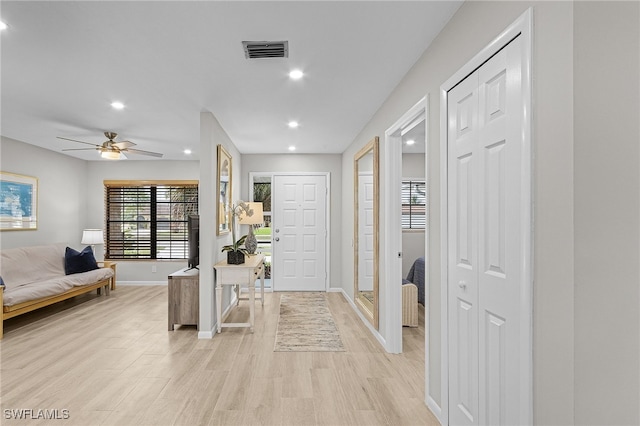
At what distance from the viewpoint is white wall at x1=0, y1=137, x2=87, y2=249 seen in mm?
4918

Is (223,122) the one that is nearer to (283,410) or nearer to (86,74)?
(86,74)

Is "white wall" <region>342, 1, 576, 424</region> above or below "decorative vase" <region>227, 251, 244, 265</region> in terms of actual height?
above

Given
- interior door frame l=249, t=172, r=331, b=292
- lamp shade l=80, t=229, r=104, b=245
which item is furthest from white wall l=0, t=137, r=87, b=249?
interior door frame l=249, t=172, r=331, b=292

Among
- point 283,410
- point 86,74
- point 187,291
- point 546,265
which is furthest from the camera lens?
point 187,291

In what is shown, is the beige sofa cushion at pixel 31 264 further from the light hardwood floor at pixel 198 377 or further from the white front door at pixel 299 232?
the white front door at pixel 299 232

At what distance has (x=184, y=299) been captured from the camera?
400 centimetres

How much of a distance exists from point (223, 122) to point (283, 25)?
230 cm

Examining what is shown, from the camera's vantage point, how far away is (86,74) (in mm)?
2709

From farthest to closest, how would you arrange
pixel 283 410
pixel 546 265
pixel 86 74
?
pixel 86 74, pixel 283 410, pixel 546 265

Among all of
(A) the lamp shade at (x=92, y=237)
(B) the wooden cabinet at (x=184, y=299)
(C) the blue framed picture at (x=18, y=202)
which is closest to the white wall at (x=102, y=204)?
(A) the lamp shade at (x=92, y=237)

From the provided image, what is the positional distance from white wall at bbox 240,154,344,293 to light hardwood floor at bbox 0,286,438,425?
1953mm

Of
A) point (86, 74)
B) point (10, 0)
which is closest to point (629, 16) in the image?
point (10, 0)

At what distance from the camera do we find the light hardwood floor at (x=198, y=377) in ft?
7.32

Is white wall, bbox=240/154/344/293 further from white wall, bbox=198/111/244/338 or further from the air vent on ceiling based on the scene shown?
the air vent on ceiling
